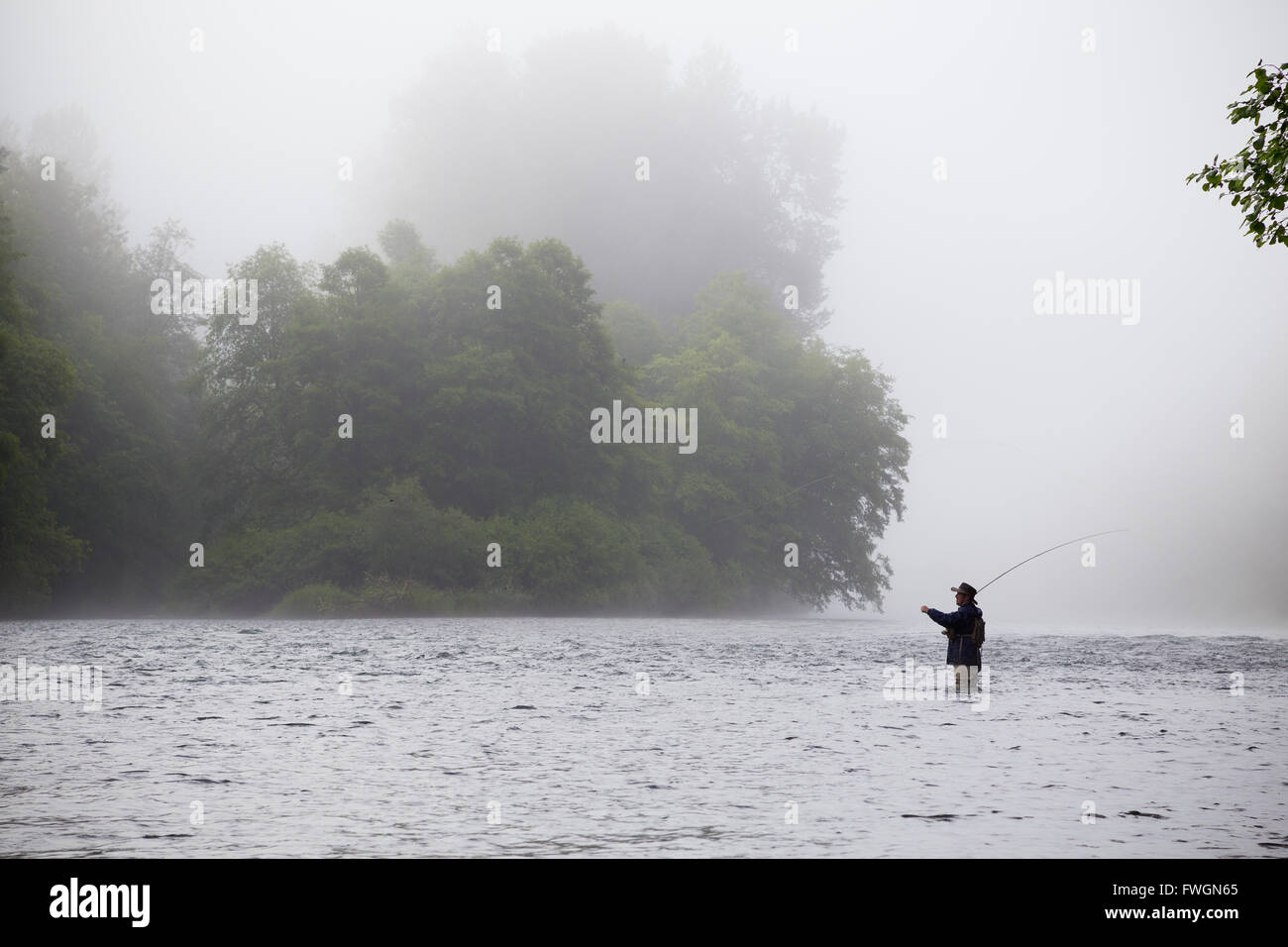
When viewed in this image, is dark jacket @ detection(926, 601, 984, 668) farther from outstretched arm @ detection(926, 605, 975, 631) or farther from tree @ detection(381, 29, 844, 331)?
tree @ detection(381, 29, 844, 331)

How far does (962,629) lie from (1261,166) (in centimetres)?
918

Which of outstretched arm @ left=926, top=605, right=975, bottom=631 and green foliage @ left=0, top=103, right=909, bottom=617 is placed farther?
green foliage @ left=0, top=103, right=909, bottom=617

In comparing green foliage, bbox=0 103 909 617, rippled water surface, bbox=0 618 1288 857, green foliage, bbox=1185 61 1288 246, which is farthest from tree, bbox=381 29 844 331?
green foliage, bbox=1185 61 1288 246

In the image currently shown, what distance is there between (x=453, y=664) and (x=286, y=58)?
5663 inches

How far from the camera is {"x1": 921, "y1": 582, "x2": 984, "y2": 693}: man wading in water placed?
23.7m

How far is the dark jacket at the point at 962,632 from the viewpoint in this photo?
78.0ft

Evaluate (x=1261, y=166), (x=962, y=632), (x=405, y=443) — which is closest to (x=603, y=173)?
(x=405, y=443)

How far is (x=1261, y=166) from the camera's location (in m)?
18.7

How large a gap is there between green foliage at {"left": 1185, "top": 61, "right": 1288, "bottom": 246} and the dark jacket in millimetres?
7721

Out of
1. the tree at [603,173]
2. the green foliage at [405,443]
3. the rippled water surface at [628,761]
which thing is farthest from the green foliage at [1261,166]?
the tree at [603,173]

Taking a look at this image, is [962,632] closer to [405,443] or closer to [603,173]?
[405,443]
